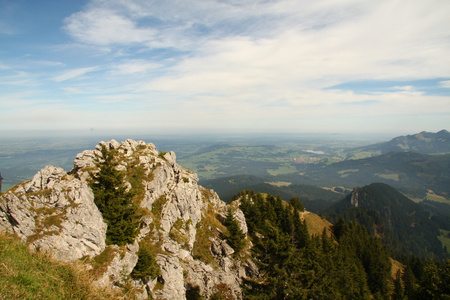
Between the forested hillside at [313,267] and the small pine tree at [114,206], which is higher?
the small pine tree at [114,206]

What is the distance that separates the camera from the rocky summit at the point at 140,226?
62.4 ft

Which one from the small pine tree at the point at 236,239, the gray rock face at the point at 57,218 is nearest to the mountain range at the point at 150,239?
the gray rock face at the point at 57,218

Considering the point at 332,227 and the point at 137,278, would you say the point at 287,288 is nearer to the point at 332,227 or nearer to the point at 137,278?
the point at 137,278

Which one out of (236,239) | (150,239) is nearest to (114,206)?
(150,239)

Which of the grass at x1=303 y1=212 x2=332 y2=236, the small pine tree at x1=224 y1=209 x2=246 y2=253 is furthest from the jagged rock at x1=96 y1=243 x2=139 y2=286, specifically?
the grass at x1=303 y1=212 x2=332 y2=236

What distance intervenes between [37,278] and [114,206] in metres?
16.7

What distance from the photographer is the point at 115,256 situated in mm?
21562

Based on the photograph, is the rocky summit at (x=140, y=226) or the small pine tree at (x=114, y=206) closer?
the rocky summit at (x=140, y=226)

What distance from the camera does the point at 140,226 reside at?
29.0 metres

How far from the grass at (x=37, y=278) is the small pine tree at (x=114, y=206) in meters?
13.4

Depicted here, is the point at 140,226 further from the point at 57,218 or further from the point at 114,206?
the point at 57,218

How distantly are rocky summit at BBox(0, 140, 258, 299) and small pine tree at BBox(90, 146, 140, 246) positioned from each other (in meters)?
0.63

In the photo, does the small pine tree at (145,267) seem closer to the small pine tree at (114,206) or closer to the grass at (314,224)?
the small pine tree at (114,206)

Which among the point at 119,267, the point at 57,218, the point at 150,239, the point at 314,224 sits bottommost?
the point at 314,224
